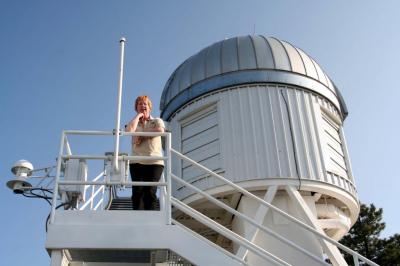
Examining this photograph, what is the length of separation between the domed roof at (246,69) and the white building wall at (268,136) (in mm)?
246

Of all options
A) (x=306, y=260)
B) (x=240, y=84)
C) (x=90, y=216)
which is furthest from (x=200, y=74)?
(x=90, y=216)

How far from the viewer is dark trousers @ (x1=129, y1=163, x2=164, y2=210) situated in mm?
6172

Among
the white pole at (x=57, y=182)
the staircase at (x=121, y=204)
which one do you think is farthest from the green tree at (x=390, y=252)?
the white pole at (x=57, y=182)

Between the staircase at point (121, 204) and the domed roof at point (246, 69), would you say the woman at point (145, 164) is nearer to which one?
the staircase at point (121, 204)

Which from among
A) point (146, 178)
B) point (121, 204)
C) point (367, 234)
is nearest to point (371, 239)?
point (367, 234)

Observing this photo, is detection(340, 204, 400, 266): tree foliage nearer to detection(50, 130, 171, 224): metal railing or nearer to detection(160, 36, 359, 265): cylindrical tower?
detection(160, 36, 359, 265): cylindrical tower

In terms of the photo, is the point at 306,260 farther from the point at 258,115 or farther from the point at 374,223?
the point at 374,223

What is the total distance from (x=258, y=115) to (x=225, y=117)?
766 mm

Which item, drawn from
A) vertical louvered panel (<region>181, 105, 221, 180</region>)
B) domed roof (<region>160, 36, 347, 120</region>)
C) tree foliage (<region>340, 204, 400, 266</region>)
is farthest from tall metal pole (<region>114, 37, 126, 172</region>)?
tree foliage (<region>340, 204, 400, 266</region>)

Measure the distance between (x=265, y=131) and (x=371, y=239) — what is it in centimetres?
1886

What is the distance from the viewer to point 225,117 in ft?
35.6

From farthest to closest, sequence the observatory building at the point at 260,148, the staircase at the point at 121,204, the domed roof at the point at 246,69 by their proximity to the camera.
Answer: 1. the domed roof at the point at 246,69
2. the observatory building at the point at 260,148
3. the staircase at the point at 121,204

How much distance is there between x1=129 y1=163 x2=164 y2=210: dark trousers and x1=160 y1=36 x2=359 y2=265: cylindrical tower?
373 cm

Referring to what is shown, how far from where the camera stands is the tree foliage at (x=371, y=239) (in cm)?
2545
